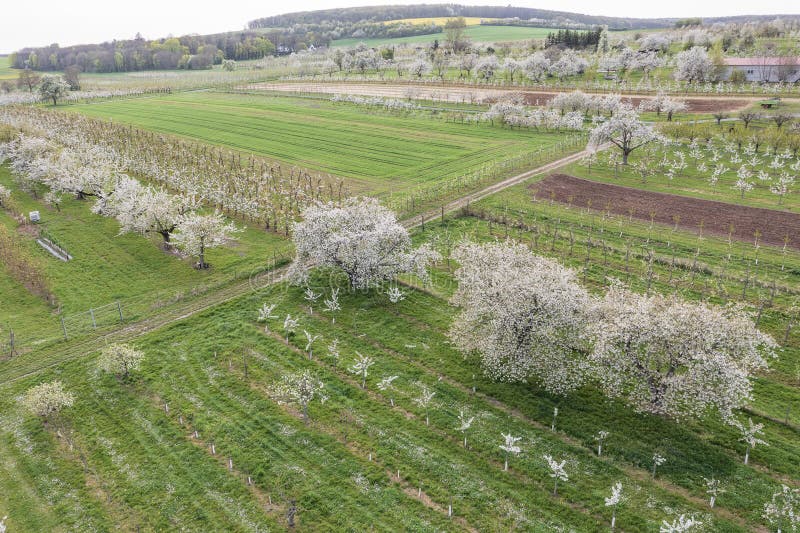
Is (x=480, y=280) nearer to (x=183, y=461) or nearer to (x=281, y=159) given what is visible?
(x=183, y=461)

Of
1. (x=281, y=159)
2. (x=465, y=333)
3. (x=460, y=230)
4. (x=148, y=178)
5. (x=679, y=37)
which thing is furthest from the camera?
(x=679, y=37)

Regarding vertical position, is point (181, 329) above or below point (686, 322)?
below

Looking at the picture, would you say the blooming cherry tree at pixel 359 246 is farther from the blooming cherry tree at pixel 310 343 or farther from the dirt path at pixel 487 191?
the dirt path at pixel 487 191

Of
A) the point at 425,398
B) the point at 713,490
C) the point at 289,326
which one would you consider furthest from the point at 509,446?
the point at 289,326

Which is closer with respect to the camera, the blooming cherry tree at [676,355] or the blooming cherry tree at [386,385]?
the blooming cherry tree at [676,355]

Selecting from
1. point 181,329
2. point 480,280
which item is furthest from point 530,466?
point 181,329

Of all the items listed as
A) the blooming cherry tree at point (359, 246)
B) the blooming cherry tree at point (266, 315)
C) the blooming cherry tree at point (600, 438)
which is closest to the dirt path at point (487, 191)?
the blooming cherry tree at point (359, 246)

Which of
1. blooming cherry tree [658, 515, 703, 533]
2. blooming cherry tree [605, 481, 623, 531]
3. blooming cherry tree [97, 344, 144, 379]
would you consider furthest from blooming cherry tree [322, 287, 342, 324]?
blooming cherry tree [658, 515, 703, 533]

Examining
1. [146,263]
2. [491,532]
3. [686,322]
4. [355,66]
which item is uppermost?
[355,66]
